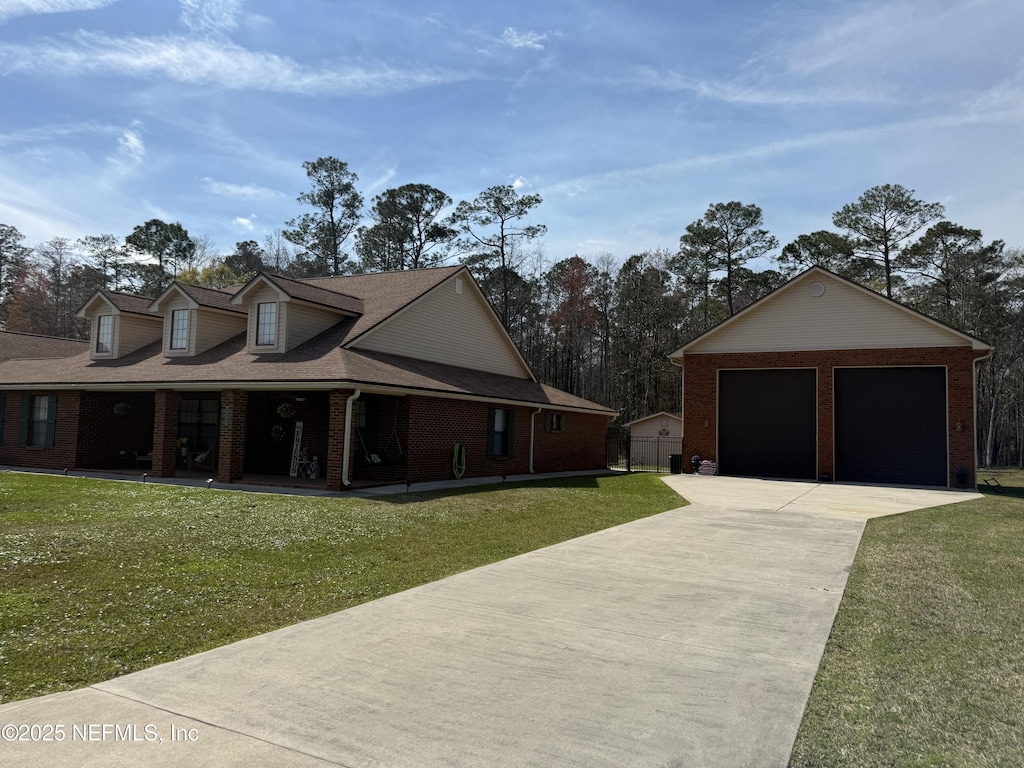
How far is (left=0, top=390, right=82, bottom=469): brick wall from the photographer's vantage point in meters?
18.3

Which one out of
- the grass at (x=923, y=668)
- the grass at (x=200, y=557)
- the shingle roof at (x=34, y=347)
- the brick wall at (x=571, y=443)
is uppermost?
the shingle roof at (x=34, y=347)

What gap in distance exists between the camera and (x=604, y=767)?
307cm

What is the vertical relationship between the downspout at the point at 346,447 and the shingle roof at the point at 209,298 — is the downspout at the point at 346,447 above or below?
below

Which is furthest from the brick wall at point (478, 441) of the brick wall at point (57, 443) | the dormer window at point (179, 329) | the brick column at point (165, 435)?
the brick wall at point (57, 443)

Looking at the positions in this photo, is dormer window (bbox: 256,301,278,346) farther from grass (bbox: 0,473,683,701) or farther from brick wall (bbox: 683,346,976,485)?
brick wall (bbox: 683,346,976,485)

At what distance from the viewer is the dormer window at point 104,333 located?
20281 millimetres

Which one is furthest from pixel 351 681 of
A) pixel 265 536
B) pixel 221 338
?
pixel 221 338

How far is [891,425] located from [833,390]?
197 centimetres

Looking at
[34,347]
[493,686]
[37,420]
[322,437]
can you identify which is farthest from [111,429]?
[493,686]

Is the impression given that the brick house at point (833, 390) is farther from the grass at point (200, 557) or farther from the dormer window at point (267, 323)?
the dormer window at point (267, 323)

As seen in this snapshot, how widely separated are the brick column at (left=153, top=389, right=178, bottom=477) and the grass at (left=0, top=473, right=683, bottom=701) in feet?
7.62

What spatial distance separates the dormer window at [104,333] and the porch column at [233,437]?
7511 mm

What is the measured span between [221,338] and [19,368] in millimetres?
7533

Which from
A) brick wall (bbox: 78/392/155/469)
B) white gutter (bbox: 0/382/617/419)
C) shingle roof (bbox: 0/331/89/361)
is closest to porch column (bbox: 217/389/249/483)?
white gutter (bbox: 0/382/617/419)
